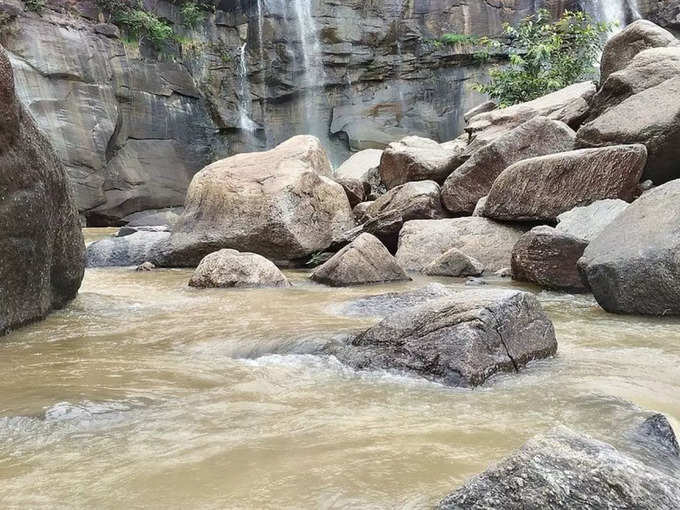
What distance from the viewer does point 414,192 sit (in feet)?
29.4

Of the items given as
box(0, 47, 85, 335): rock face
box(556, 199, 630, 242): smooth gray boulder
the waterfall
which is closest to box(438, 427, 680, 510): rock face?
box(0, 47, 85, 335): rock face

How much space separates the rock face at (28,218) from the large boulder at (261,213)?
355cm

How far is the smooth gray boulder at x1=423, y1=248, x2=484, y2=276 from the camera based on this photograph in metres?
7.08

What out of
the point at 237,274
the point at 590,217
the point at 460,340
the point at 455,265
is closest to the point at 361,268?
the point at 455,265

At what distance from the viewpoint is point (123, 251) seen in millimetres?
9570

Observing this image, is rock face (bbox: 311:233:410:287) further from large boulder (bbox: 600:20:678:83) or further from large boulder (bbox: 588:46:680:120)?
large boulder (bbox: 600:20:678:83)

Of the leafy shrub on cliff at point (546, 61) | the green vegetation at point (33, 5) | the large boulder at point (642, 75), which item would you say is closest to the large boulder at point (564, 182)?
the large boulder at point (642, 75)

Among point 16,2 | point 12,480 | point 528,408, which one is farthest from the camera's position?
point 16,2

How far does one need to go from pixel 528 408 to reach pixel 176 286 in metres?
4.97

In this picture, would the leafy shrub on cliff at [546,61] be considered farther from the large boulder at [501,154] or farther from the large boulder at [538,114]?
the large boulder at [501,154]

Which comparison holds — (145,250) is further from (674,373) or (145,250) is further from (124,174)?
(124,174)

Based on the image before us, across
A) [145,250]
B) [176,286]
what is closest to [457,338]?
[176,286]

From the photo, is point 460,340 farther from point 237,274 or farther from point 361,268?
point 237,274

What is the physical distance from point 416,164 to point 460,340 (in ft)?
23.8
